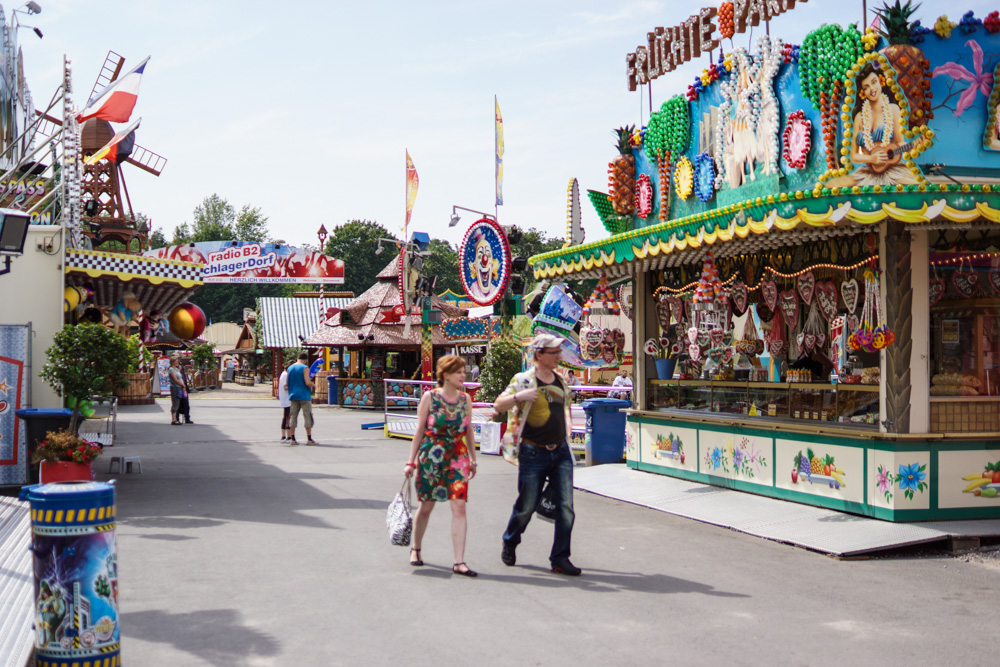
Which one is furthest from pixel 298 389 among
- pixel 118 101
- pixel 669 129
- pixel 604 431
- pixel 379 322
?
pixel 379 322

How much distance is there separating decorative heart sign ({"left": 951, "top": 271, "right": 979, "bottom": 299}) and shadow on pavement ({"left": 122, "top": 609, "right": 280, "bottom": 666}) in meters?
7.71

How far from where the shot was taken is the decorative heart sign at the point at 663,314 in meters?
13.9

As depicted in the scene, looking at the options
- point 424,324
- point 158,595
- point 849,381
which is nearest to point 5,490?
point 158,595

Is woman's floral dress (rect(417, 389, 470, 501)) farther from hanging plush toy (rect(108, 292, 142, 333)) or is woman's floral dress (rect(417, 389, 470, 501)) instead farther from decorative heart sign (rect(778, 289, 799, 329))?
hanging plush toy (rect(108, 292, 142, 333))

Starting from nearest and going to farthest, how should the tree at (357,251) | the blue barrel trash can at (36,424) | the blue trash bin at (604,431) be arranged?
the blue barrel trash can at (36,424) → the blue trash bin at (604,431) → the tree at (357,251)

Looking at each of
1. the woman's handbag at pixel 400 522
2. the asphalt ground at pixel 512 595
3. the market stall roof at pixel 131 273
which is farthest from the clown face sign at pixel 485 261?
the woman's handbag at pixel 400 522

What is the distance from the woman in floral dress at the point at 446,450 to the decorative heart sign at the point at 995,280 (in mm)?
5928

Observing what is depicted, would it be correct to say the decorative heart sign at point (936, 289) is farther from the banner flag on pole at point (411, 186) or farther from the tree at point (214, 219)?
the tree at point (214, 219)

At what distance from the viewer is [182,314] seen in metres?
16.0

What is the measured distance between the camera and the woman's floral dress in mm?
7613

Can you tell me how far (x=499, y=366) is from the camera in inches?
782

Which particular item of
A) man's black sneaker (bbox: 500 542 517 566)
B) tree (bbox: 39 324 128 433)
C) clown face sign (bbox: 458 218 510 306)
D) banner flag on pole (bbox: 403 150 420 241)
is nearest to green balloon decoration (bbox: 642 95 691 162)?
clown face sign (bbox: 458 218 510 306)

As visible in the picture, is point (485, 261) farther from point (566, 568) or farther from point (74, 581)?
point (74, 581)

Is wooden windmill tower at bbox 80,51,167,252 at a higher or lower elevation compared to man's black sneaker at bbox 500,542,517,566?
higher
